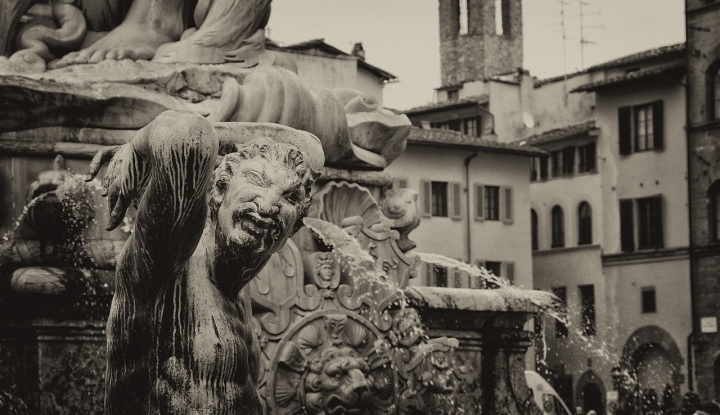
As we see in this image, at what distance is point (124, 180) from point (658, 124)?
50268 millimetres

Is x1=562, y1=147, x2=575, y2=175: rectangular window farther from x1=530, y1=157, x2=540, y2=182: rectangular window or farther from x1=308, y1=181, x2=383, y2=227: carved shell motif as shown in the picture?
x1=308, y1=181, x2=383, y2=227: carved shell motif

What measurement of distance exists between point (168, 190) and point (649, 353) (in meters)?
47.7

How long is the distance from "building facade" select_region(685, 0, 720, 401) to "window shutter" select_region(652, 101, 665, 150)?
1.44 m

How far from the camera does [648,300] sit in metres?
53.6

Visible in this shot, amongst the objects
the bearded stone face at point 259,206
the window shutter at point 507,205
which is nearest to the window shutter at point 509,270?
the window shutter at point 507,205

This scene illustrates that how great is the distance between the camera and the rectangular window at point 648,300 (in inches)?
2089

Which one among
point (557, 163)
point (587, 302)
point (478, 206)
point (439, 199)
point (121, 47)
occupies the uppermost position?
point (557, 163)

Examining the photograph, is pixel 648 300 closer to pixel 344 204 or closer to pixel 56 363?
pixel 344 204

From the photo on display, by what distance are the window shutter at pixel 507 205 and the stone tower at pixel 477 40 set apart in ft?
191

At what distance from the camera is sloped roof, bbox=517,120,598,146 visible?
56656 mm

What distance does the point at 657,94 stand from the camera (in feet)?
178

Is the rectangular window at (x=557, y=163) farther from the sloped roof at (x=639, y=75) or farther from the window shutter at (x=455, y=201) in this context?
the window shutter at (x=455, y=201)

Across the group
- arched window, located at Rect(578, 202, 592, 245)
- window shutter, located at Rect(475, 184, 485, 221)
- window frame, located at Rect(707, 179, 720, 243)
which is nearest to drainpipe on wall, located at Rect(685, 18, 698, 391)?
window frame, located at Rect(707, 179, 720, 243)

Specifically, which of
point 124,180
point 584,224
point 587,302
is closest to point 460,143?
point 584,224
